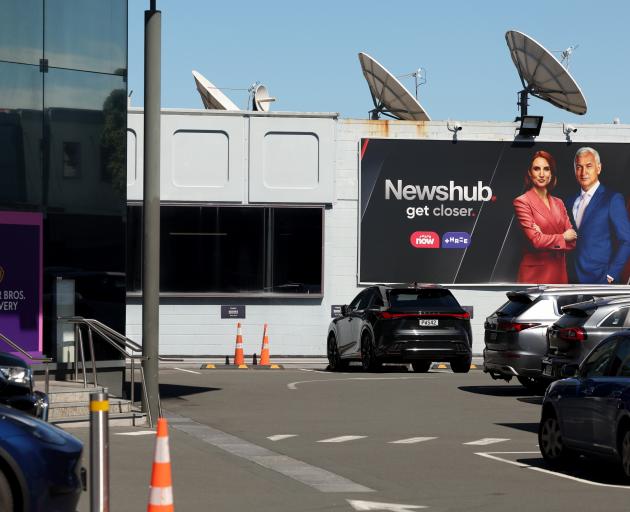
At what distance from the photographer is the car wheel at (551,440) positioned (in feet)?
43.5

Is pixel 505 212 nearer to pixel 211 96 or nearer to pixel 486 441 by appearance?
pixel 211 96

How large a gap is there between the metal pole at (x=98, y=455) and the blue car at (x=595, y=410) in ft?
17.1

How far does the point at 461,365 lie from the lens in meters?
28.4

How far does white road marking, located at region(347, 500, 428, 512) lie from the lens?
1037 centimetres

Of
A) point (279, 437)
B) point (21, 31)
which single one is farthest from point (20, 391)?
point (21, 31)

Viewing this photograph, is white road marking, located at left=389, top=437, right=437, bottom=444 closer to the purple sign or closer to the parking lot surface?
the parking lot surface

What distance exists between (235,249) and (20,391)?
23.8 meters

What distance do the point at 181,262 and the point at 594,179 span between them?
1201cm

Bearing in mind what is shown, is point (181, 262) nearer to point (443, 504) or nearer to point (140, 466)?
point (140, 466)

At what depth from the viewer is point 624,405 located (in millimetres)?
11727

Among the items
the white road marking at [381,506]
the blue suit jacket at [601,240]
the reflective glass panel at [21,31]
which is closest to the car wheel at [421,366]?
the blue suit jacket at [601,240]

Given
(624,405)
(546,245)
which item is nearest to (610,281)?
(546,245)

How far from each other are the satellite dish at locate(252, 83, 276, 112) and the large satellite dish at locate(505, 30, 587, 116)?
7215 mm

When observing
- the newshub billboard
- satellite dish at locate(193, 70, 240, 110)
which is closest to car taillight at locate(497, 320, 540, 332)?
the newshub billboard
